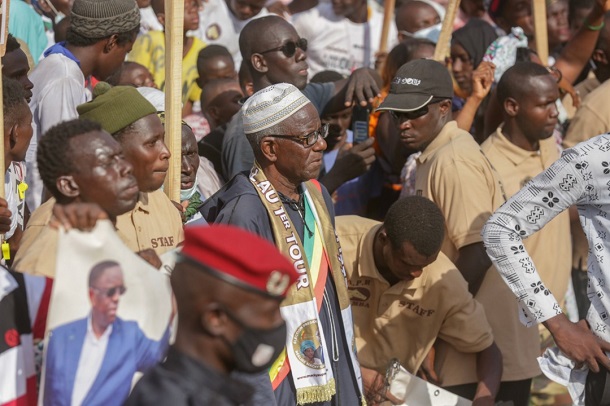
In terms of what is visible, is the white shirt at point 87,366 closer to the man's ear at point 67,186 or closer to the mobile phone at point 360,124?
the man's ear at point 67,186

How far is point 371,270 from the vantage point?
5797mm

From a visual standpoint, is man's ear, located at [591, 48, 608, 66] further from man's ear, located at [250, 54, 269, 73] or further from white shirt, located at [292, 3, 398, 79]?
man's ear, located at [250, 54, 269, 73]

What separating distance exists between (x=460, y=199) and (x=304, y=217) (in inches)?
52.5

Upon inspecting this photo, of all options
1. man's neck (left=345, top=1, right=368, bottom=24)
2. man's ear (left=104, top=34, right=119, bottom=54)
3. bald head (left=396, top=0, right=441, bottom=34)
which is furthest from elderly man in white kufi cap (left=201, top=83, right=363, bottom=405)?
man's neck (left=345, top=1, right=368, bottom=24)

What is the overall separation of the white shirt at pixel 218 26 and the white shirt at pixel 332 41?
0.45 meters

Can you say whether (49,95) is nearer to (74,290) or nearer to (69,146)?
(69,146)

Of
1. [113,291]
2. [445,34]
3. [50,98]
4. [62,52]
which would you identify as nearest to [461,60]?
[445,34]

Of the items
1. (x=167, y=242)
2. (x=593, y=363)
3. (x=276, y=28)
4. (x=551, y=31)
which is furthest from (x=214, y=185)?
(x=551, y=31)

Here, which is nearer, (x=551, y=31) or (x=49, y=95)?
(x=49, y=95)

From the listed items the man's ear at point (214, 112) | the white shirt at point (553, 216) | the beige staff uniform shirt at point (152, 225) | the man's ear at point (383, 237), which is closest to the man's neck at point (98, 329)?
the beige staff uniform shirt at point (152, 225)

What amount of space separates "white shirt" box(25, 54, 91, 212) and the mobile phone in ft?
6.03

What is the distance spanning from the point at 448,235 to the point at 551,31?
4.22 meters

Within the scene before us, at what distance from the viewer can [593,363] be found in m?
4.91

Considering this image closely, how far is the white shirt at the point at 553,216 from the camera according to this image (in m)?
4.84
